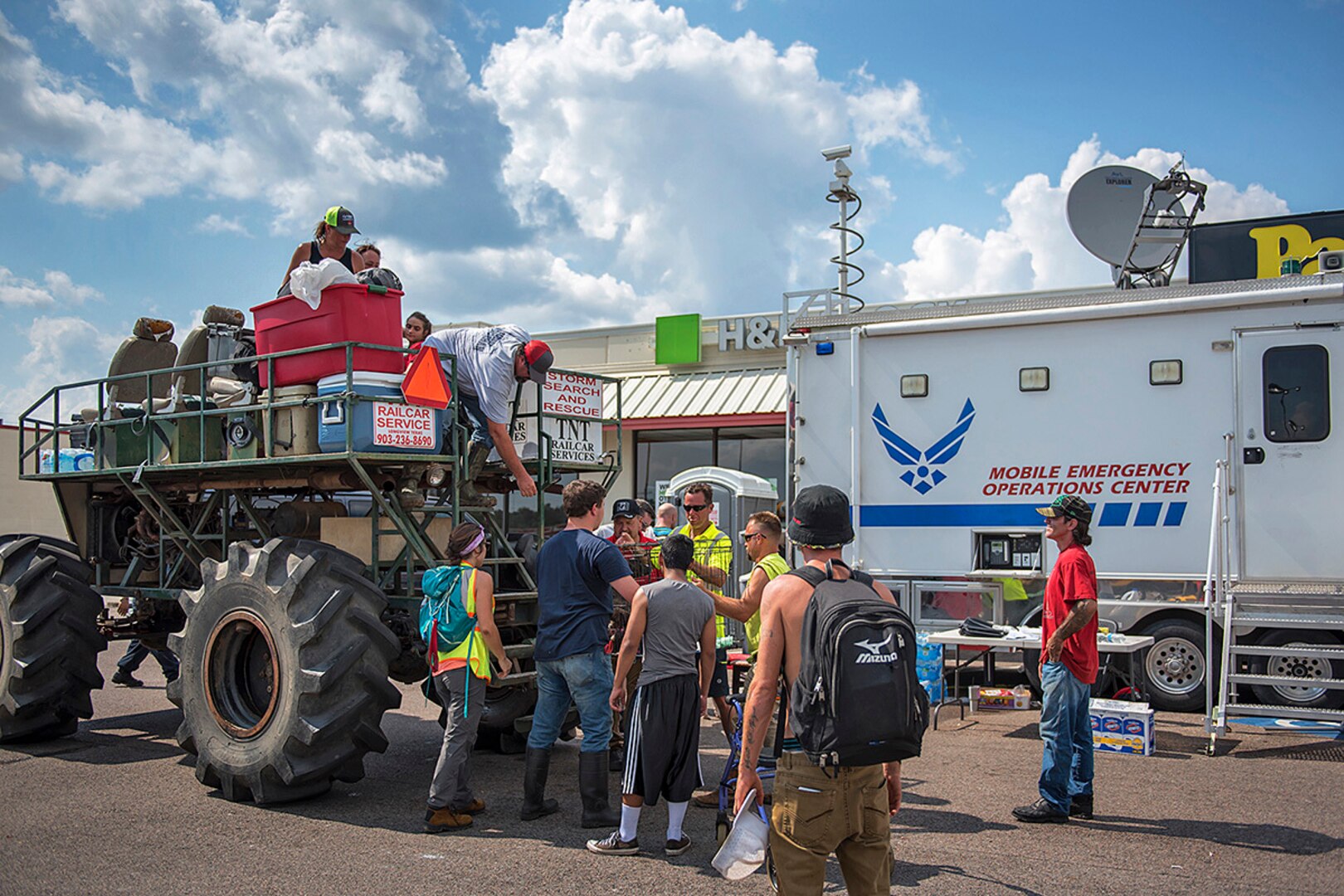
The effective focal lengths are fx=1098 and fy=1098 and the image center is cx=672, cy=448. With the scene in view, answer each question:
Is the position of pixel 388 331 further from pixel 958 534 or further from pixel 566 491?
pixel 958 534

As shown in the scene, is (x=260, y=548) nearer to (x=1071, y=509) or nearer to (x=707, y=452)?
(x=1071, y=509)

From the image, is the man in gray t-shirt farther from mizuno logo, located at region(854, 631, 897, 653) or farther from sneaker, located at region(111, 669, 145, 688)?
sneaker, located at region(111, 669, 145, 688)

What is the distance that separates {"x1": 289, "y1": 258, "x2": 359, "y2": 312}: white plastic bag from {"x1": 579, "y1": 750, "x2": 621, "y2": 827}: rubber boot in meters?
3.18

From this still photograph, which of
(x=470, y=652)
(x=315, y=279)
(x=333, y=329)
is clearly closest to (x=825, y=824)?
(x=470, y=652)

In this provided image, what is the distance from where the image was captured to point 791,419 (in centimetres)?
1091

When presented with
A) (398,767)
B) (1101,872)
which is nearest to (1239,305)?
(1101,872)

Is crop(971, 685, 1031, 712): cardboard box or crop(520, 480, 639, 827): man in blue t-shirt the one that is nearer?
crop(520, 480, 639, 827): man in blue t-shirt

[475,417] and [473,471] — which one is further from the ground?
[475,417]

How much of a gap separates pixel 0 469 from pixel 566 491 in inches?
784

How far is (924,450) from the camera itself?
34.0 feet

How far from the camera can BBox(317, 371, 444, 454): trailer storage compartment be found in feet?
20.8

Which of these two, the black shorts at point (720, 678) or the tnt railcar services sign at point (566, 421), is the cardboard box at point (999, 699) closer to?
the black shorts at point (720, 678)

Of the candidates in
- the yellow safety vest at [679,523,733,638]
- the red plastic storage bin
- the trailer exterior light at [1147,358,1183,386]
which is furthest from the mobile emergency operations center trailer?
the red plastic storage bin

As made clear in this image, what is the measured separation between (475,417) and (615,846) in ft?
9.93
